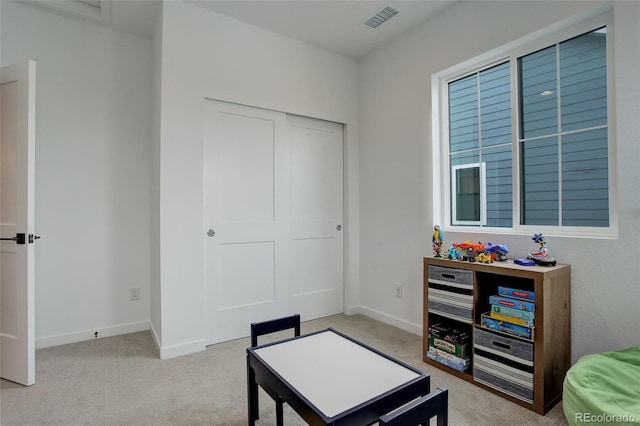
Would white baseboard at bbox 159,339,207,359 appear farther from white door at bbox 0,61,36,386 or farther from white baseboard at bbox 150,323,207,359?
white door at bbox 0,61,36,386

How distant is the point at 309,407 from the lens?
45.2 inches

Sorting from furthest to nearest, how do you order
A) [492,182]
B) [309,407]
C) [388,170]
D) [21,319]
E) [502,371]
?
[388,170] < [492,182] < [21,319] < [502,371] < [309,407]

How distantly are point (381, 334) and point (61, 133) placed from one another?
3291 millimetres

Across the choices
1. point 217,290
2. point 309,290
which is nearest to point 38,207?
point 217,290

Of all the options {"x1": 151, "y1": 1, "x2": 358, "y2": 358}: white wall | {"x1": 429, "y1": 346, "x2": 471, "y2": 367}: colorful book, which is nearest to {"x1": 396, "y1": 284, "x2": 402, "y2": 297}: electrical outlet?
{"x1": 429, "y1": 346, "x2": 471, "y2": 367}: colorful book

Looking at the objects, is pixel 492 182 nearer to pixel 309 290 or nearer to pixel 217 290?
pixel 309 290

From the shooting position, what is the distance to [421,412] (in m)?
1.11

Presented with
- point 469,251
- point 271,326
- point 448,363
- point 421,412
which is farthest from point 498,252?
point 271,326

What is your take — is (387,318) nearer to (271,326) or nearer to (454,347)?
(454,347)

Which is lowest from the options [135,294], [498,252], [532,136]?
A: [135,294]

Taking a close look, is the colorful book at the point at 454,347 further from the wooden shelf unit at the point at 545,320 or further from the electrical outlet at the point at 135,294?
the electrical outlet at the point at 135,294

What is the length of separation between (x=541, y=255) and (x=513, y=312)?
0.39 meters

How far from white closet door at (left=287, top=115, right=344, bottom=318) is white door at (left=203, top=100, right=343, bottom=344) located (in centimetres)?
1

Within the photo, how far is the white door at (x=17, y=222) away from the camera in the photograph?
208cm
